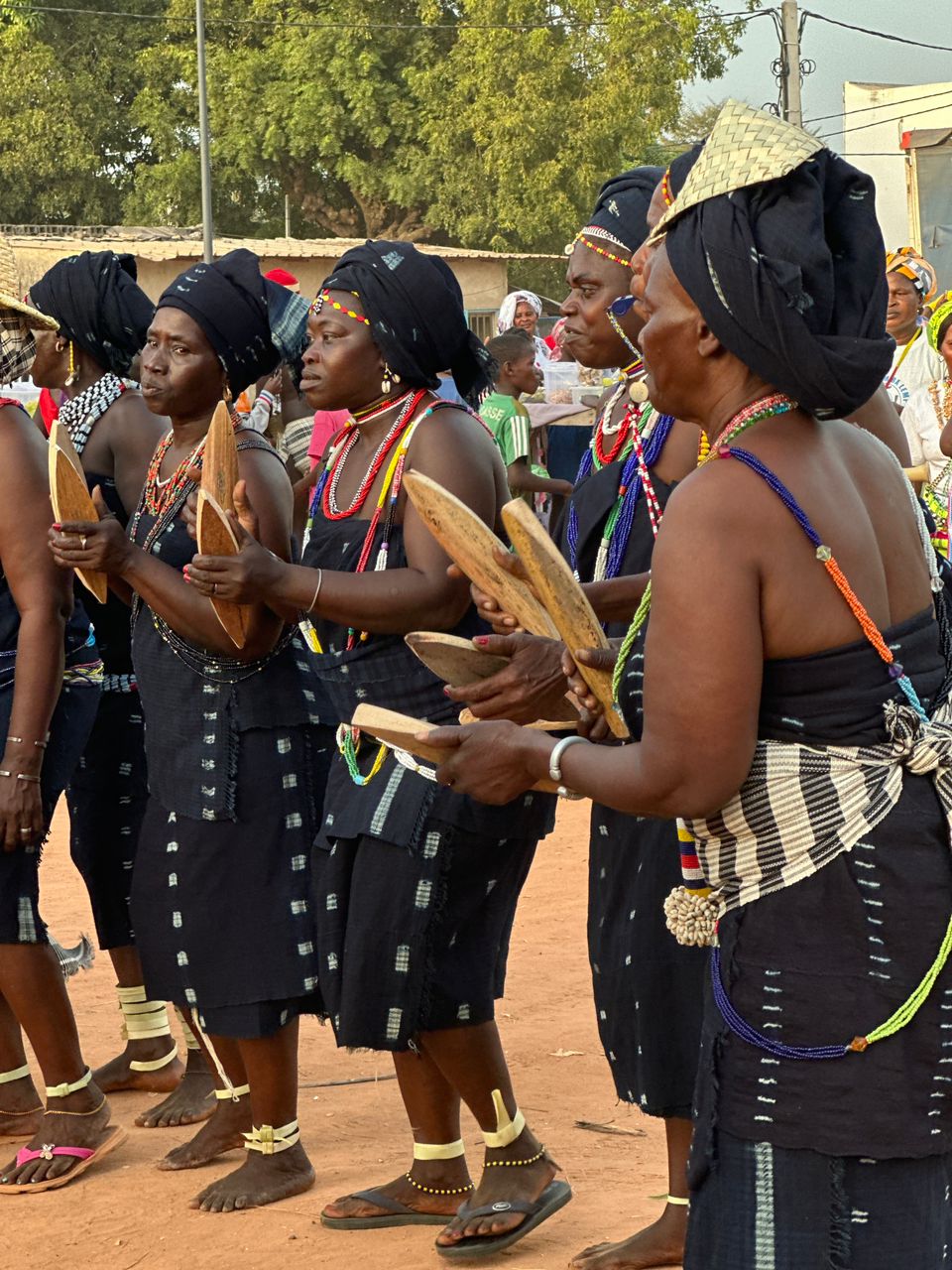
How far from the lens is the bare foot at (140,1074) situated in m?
5.46

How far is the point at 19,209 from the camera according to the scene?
121 ft

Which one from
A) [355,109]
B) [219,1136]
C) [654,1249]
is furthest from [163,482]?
[355,109]

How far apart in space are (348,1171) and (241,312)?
2.32 m

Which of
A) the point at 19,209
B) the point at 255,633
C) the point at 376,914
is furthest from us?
the point at 19,209

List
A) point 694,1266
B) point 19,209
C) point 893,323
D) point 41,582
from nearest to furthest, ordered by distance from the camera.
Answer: point 694,1266 → point 41,582 → point 893,323 → point 19,209

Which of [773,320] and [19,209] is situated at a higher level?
[19,209]

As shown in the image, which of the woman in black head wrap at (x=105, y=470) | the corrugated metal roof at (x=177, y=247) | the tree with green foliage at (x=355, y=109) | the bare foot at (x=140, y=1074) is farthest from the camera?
the tree with green foliage at (x=355, y=109)

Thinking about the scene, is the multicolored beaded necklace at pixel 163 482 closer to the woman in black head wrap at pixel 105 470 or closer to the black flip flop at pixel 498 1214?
the woman in black head wrap at pixel 105 470

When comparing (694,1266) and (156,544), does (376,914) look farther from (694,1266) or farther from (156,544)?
(694,1266)

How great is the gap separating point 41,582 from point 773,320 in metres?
2.76

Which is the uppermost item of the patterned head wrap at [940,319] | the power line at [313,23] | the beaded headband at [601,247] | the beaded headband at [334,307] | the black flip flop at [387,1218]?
the power line at [313,23]

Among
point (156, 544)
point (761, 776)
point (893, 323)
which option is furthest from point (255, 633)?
point (893, 323)

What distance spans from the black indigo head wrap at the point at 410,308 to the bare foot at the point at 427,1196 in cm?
193

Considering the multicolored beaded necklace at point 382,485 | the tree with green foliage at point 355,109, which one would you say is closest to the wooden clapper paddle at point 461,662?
the multicolored beaded necklace at point 382,485
